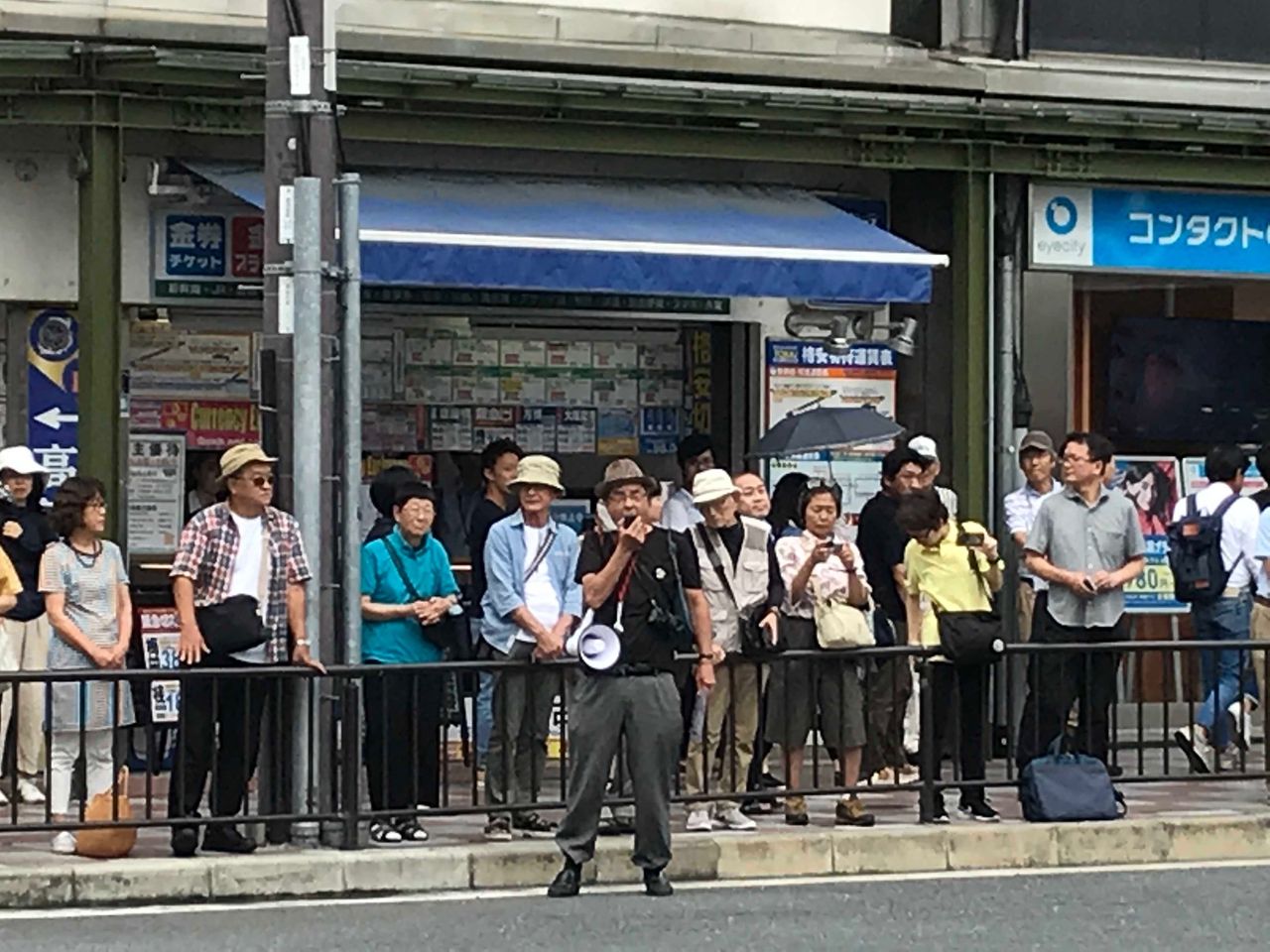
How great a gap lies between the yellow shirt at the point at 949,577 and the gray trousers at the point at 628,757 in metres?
2.43

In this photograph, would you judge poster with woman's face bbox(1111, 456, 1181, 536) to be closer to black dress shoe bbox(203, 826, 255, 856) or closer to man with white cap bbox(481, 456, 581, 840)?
man with white cap bbox(481, 456, 581, 840)

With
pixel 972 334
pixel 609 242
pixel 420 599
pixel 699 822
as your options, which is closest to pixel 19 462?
pixel 420 599

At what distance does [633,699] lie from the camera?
11.9 metres

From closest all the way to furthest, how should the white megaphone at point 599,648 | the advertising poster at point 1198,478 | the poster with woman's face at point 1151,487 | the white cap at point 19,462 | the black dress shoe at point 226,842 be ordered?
the white megaphone at point 599,648 < the black dress shoe at point 226,842 < the white cap at point 19,462 < the poster with woman's face at point 1151,487 < the advertising poster at point 1198,478

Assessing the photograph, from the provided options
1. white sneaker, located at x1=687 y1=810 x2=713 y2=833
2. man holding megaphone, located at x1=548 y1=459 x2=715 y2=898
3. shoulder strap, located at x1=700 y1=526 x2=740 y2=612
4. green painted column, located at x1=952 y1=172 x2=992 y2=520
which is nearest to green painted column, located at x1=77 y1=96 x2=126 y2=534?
shoulder strap, located at x1=700 y1=526 x2=740 y2=612

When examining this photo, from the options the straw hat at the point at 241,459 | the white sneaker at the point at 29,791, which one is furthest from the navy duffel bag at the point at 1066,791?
the white sneaker at the point at 29,791

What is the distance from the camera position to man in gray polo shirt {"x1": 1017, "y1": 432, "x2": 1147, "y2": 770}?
14.0m

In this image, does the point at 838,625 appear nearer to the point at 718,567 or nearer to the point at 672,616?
the point at 718,567

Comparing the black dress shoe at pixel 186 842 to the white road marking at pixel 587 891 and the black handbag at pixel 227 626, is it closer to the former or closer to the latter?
the white road marking at pixel 587 891

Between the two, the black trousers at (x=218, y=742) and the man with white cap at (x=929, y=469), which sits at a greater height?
A: the man with white cap at (x=929, y=469)

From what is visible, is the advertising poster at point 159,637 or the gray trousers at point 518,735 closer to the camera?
the gray trousers at point 518,735

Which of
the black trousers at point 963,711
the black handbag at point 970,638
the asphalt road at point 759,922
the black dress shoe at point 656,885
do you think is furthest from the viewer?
the black trousers at point 963,711

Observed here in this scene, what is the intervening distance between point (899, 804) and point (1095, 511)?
6.18ft

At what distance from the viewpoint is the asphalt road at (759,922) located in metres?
10.4
